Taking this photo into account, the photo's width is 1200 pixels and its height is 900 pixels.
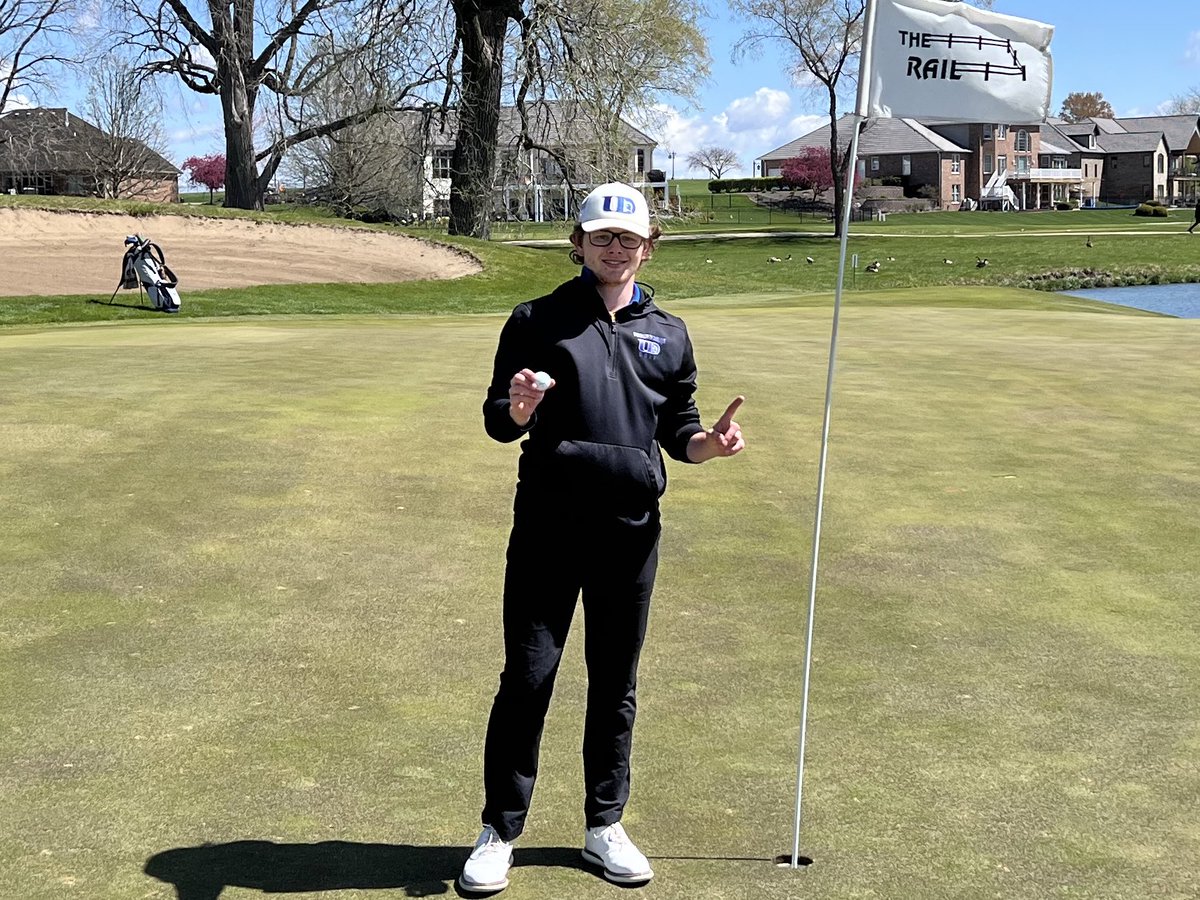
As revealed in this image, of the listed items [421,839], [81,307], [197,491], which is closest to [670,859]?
[421,839]

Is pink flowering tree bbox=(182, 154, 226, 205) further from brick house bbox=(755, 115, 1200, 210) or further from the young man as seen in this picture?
the young man

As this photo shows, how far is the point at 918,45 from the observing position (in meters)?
5.11

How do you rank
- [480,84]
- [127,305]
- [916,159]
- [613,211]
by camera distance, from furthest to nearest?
[916,159] < [480,84] < [127,305] < [613,211]

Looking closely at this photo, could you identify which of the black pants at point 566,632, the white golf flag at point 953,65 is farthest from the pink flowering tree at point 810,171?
the black pants at point 566,632

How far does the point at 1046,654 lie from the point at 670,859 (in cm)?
276

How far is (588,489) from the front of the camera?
14.8 ft

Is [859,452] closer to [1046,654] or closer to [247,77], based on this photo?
[1046,654]

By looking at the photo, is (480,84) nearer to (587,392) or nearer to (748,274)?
(748,274)

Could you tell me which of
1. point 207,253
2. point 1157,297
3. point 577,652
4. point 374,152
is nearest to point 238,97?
point 207,253

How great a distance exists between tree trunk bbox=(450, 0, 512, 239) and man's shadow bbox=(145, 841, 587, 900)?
37.8m

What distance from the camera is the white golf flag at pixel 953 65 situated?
5.11m

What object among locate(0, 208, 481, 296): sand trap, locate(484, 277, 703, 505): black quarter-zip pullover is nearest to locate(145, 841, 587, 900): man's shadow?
locate(484, 277, 703, 505): black quarter-zip pullover

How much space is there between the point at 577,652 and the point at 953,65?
3.23 m

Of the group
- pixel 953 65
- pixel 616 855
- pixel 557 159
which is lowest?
pixel 616 855
